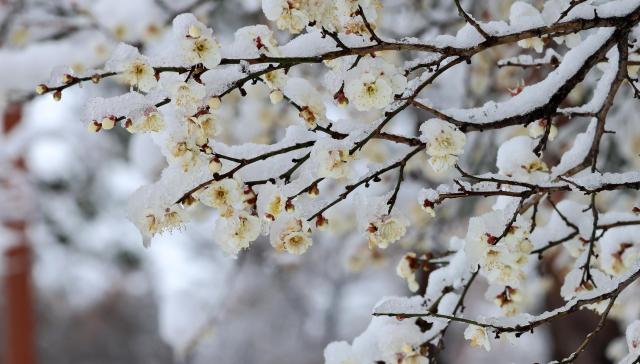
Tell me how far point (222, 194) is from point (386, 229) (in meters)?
0.33

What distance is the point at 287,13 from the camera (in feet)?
4.45

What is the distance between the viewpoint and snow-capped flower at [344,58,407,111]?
1.37 m

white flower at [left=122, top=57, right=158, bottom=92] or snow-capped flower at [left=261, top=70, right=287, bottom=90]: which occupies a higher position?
white flower at [left=122, top=57, right=158, bottom=92]

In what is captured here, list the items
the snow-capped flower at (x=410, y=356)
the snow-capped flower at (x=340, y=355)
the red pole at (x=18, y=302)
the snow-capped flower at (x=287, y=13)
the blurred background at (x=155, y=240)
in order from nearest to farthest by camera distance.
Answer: the snow-capped flower at (x=287, y=13) → the snow-capped flower at (x=410, y=356) → the snow-capped flower at (x=340, y=355) → the blurred background at (x=155, y=240) → the red pole at (x=18, y=302)

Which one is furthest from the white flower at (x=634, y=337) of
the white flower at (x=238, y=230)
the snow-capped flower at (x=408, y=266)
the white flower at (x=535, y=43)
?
the white flower at (x=238, y=230)

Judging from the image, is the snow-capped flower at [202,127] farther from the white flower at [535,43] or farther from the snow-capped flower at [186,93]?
the white flower at [535,43]

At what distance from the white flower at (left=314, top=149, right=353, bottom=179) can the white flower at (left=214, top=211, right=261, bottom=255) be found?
163mm

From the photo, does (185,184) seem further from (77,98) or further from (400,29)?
(77,98)

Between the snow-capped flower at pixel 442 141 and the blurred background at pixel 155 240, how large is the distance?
686 millimetres

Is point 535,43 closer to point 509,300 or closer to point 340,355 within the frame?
point 509,300

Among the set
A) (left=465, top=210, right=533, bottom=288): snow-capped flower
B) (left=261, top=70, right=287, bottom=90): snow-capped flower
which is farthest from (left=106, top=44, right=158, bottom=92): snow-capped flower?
(left=465, top=210, right=533, bottom=288): snow-capped flower

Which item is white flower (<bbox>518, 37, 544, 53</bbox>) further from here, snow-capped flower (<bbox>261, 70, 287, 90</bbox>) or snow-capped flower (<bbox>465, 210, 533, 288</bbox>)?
snow-capped flower (<bbox>261, 70, 287, 90</bbox>)

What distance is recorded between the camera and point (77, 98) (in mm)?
7785

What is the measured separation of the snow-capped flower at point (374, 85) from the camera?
4.50 feet
